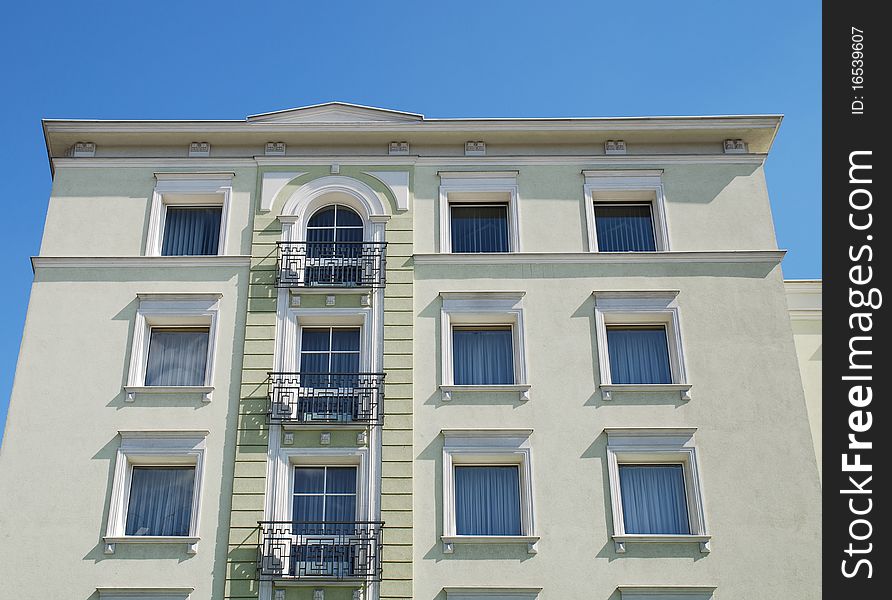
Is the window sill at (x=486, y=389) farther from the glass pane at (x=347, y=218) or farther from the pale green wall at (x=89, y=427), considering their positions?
the glass pane at (x=347, y=218)

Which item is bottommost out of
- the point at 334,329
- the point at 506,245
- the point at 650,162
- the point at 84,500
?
the point at 84,500

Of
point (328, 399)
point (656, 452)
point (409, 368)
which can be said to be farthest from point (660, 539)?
point (328, 399)

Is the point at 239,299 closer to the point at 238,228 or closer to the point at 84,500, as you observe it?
the point at 238,228

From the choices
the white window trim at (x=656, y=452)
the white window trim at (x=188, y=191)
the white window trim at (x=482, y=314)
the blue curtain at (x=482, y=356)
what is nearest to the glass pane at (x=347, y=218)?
the white window trim at (x=188, y=191)

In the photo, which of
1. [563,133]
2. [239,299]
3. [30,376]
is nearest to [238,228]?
[239,299]

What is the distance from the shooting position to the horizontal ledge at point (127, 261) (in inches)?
986

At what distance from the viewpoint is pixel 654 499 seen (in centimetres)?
2266

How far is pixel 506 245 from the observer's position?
2603 cm

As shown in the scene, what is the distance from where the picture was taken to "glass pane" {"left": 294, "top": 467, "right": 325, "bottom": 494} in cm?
2273

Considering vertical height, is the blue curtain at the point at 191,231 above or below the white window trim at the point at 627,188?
below

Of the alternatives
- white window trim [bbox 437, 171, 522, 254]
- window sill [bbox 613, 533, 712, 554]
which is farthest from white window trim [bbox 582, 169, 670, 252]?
window sill [bbox 613, 533, 712, 554]

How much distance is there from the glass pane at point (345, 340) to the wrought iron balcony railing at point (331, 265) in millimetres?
1099

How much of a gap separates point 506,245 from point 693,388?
5.88m
